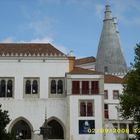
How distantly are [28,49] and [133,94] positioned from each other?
29.2m

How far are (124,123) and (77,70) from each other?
15.6 metres

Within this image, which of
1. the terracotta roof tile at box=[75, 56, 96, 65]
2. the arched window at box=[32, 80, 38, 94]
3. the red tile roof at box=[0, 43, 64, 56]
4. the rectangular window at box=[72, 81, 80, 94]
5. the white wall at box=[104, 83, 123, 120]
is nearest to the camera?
the rectangular window at box=[72, 81, 80, 94]

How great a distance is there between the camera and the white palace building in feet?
217

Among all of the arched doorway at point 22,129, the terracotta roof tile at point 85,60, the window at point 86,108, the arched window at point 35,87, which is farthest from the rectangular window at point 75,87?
the terracotta roof tile at point 85,60

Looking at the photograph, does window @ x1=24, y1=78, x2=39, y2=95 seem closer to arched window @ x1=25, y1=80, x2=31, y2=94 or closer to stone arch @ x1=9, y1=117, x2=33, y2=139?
arched window @ x1=25, y1=80, x2=31, y2=94

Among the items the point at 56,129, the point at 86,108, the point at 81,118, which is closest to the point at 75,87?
the point at 86,108

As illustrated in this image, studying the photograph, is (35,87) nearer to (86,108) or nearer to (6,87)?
(6,87)

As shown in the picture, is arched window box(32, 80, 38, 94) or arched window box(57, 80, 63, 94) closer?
arched window box(32, 80, 38, 94)

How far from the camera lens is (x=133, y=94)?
45.3 metres

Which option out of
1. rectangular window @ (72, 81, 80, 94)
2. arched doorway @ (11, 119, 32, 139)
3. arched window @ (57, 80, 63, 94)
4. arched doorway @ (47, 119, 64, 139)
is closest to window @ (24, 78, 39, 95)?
arched window @ (57, 80, 63, 94)

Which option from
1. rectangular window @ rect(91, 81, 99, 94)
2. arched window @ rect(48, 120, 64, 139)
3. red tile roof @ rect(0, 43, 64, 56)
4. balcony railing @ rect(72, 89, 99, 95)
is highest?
red tile roof @ rect(0, 43, 64, 56)

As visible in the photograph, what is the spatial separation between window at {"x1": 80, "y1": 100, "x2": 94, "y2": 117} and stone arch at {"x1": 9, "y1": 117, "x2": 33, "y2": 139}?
739 centimetres

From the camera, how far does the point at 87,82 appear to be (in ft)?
222

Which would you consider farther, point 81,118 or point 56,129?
point 56,129
